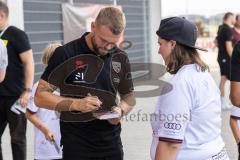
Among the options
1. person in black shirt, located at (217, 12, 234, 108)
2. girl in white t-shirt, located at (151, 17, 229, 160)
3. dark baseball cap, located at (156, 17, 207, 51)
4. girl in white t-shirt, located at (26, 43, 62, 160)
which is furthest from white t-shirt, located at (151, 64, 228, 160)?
person in black shirt, located at (217, 12, 234, 108)

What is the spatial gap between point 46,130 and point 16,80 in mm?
1322

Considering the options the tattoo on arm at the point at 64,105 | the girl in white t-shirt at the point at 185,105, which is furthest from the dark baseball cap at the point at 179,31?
the tattoo on arm at the point at 64,105

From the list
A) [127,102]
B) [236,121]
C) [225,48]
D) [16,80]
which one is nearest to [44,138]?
[127,102]

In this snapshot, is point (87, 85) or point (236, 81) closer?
point (87, 85)

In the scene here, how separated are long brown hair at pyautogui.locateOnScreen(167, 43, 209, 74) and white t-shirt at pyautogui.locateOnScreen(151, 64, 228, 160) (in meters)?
0.03

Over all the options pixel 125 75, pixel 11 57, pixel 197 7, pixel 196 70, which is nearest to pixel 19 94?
pixel 11 57

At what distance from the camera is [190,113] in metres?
2.33

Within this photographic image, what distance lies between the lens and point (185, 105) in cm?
227

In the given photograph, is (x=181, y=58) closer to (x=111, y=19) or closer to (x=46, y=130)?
(x=111, y=19)

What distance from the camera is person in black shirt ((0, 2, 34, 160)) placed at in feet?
15.4

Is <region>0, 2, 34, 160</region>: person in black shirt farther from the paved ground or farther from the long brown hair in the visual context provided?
the long brown hair

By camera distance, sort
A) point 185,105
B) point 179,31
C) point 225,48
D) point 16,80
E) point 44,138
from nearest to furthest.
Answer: point 185,105, point 179,31, point 44,138, point 16,80, point 225,48

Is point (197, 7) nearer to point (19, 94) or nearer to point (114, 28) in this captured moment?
point (19, 94)

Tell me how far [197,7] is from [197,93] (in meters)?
16.6
